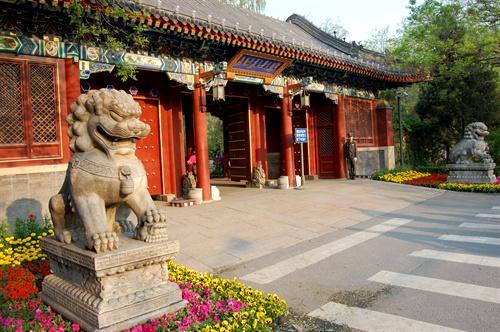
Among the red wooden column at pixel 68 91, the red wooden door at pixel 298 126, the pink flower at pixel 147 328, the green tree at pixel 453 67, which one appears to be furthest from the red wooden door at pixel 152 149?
the green tree at pixel 453 67

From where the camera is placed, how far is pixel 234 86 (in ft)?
38.9

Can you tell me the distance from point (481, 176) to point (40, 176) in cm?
1153

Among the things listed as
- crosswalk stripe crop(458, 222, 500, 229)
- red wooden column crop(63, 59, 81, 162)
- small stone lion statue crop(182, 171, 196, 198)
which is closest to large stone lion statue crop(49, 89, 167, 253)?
red wooden column crop(63, 59, 81, 162)

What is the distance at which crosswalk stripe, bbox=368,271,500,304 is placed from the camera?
3722mm

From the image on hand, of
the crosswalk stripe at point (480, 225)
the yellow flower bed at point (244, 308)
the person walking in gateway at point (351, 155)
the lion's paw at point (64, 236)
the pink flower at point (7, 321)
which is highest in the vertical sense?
the person walking in gateway at point (351, 155)

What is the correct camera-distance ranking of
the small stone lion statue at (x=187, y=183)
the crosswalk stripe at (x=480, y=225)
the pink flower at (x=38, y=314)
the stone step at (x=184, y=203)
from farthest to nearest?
the small stone lion statue at (x=187, y=183)
the stone step at (x=184, y=203)
the crosswalk stripe at (x=480, y=225)
the pink flower at (x=38, y=314)

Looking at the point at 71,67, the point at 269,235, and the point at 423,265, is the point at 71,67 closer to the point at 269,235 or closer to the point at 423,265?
the point at 269,235

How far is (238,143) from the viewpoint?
12.9m

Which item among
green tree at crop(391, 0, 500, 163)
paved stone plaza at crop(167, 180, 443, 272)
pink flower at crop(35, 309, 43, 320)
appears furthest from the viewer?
green tree at crop(391, 0, 500, 163)

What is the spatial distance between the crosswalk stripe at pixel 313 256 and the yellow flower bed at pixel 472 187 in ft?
17.1

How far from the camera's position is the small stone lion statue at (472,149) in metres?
11.7

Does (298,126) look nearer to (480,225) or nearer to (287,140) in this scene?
(287,140)

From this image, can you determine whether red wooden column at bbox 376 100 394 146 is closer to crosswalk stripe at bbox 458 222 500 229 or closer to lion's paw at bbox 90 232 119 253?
crosswalk stripe at bbox 458 222 500 229

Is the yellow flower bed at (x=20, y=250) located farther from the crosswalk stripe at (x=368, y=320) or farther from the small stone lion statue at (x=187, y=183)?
the small stone lion statue at (x=187, y=183)
